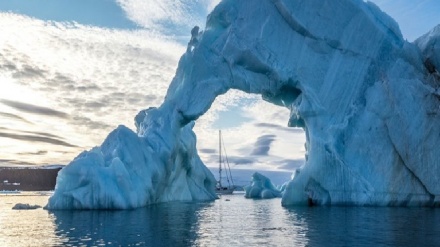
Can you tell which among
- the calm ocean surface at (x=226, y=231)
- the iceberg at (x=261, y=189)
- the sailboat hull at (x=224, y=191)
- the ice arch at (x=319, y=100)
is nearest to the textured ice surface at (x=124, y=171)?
the ice arch at (x=319, y=100)

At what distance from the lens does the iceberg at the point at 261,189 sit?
53.5 meters

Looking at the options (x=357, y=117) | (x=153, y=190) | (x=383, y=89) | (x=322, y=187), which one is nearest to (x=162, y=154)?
(x=153, y=190)

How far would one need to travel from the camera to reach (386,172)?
27.7 metres

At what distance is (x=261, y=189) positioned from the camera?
2180 inches

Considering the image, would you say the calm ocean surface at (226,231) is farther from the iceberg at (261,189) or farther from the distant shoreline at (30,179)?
the distant shoreline at (30,179)

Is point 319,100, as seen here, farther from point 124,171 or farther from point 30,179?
point 30,179

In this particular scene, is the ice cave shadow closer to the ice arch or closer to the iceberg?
the ice arch

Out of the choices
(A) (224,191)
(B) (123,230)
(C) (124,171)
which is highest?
(A) (224,191)

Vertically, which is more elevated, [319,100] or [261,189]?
[319,100]

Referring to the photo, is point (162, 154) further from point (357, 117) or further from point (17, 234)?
point (17, 234)

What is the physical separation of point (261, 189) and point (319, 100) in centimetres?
2740

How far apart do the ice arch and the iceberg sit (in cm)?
2159

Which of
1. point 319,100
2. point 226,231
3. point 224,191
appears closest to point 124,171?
point 226,231

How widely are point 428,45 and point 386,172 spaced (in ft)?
25.8
